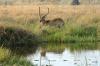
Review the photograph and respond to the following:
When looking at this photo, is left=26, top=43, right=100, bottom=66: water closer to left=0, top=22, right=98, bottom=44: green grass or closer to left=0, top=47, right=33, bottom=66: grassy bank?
left=0, top=47, right=33, bottom=66: grassy bank

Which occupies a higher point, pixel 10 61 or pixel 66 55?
pixel 10 61

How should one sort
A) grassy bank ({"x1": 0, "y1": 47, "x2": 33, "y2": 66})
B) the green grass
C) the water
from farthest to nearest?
1. the green grass
2. the water
3. grassy bank ({"x1": 0, "y1": 47, "x2": 33, "y2": 66})

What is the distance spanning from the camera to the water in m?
17.1

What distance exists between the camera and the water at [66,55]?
17125 mm

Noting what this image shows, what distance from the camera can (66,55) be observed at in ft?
64.2

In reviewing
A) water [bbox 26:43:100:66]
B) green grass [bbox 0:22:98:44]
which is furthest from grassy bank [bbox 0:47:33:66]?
green grass [bbox 0:22:98:44]

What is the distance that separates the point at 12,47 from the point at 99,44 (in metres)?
4.47

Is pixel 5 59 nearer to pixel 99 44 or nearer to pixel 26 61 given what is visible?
pixel 26 61

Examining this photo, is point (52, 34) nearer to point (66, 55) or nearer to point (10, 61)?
point (66, 55)

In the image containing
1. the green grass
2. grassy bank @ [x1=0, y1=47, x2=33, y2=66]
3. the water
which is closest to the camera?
grassy bank @ [x1=0, y1=47, x2=33, y2=66]

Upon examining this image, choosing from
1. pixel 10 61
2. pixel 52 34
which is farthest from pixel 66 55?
pixel 52 34

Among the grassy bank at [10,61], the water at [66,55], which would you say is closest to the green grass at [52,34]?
the water at [66,55]

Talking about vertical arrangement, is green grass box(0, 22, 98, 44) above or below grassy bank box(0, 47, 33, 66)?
below

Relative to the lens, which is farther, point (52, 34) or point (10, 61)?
point (52, 34)
